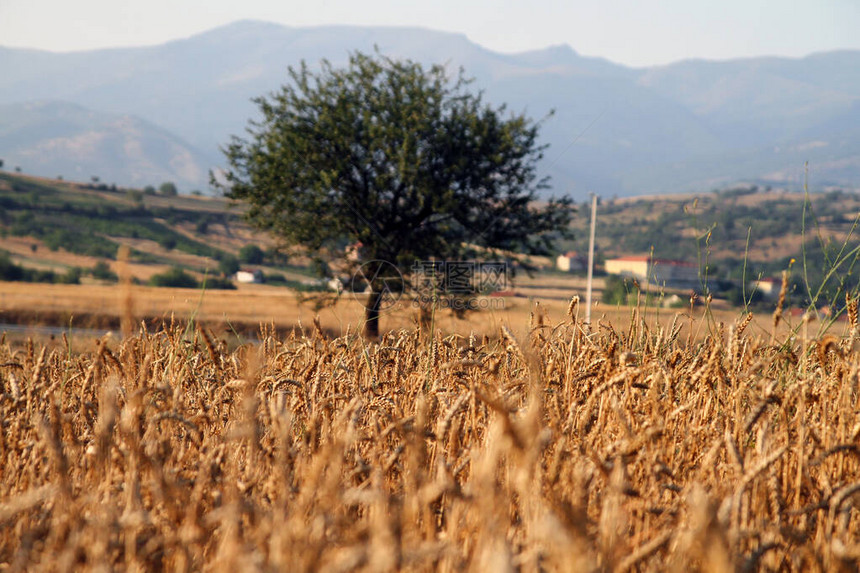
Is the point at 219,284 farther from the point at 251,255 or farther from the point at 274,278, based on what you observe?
the point at 251,255

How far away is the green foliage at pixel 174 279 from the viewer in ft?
236

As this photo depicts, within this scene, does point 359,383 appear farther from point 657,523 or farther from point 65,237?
point 65,237

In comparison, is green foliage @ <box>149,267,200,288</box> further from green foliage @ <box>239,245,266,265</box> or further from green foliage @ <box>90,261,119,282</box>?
green foliage @ <box>239,245,266,265</box>

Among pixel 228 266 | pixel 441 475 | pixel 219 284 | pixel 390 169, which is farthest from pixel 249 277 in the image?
pixel 441 475

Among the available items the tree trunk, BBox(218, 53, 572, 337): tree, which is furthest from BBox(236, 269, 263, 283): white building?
the tree trunk

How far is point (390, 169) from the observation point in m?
27.6

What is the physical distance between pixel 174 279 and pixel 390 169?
54.0 metres

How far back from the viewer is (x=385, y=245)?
26.8 m

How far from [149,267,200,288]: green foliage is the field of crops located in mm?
73087

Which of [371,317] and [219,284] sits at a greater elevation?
[371,317]

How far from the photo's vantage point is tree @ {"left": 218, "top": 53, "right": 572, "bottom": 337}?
26.7m

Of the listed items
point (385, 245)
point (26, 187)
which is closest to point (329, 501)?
point (385, 245)

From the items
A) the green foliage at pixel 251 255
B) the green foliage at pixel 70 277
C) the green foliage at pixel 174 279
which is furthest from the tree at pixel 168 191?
the green foliage at pixel 174 279

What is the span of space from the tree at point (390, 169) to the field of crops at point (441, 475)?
2299 centimetres
